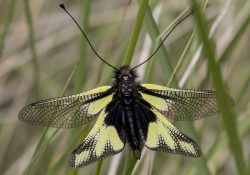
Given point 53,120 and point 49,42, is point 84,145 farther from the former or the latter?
point 49,42

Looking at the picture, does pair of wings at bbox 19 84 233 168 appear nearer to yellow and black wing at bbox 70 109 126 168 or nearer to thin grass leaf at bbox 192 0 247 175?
yellow and black wing at bbox 70 109 126 168

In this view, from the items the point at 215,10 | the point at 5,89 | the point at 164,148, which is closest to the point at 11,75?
the point at 5,89

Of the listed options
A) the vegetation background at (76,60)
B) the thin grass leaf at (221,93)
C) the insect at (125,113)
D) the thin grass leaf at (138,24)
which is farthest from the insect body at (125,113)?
the vegetation background at (76,60)

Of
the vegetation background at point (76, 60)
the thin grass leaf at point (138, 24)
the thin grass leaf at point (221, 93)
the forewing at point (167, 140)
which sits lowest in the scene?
the thin grass leaf at point (221, 93)

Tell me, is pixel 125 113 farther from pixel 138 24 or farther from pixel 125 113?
pixel 138 24

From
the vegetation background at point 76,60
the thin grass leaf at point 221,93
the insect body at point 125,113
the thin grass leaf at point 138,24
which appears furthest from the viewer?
the vegetation background at point 76,60

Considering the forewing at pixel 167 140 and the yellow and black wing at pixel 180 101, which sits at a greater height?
the yellow and black wing at pixel 180 101

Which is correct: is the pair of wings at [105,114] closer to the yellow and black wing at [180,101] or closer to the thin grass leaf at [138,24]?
the yellow and black wing at [180,101]

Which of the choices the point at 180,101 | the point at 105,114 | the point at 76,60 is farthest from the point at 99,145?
the point at 76,60
